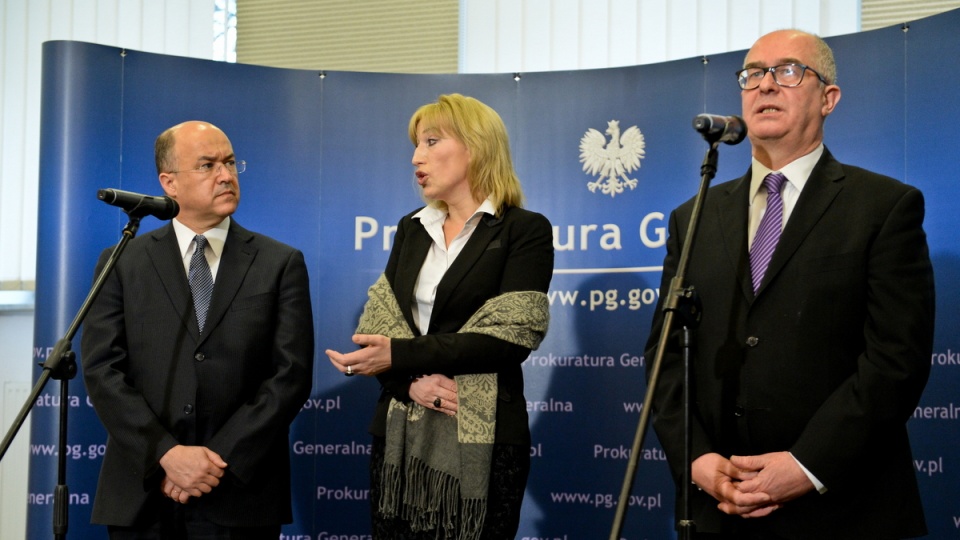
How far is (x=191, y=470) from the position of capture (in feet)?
10.8

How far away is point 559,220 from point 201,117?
1.91 m

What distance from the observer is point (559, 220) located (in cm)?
505

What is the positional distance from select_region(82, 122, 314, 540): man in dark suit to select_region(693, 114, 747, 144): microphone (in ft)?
5.72

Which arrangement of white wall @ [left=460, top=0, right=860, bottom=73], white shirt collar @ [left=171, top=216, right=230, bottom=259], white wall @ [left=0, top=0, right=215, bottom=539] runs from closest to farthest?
1. white shirt collar @ [left=171, top=216, right=230, bottom=259]
2. white wall @ [left=460, top=0, right=860, bottom=73]
3. white wall @ [left=0, top=0, right=215, bottom=539]

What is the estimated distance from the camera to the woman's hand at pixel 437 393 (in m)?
3.26

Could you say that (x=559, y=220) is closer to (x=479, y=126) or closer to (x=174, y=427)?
(x=479, y=126)

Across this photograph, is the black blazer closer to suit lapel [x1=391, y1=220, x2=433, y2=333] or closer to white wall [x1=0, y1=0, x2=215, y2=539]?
suit lapel [x1=391, y1=220, x2=433, y2=333]

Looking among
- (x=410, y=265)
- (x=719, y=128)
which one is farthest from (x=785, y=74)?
(x=410, y=265)

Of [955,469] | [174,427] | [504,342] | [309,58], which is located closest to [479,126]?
[504,342]

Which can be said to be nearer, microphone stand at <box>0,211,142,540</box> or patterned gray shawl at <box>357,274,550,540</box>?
microphone stand at <box>0,211,142,540</box>

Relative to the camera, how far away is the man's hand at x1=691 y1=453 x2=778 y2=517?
101 inches

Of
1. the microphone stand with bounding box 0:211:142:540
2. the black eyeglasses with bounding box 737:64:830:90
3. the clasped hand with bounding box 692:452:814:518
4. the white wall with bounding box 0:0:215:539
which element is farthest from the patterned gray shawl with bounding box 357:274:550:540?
the white wall with bounding box 0:0:215:539

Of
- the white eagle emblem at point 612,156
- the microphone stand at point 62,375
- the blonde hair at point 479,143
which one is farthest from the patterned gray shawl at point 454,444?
the white eagle emblem at point 612,156

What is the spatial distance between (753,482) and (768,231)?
72 centimetres
